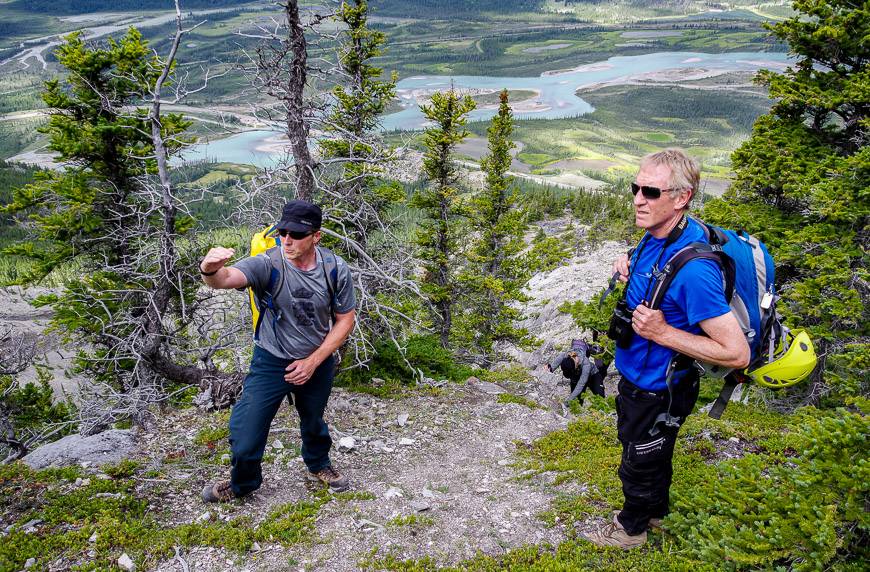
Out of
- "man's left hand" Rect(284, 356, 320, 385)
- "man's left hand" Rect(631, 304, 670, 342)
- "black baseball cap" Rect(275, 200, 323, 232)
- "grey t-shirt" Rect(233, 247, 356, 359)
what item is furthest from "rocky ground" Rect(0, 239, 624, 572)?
"black baseball cap" Rect(275, 200, 323, 232)

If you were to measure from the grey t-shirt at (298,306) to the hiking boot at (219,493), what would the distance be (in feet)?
5.96

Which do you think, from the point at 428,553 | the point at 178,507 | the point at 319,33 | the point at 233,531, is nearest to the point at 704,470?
the point at 428,553

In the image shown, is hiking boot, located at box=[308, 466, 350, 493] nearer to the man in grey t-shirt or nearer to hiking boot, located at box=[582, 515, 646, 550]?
the man in grey t-shirt

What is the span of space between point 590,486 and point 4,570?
555 centimetres

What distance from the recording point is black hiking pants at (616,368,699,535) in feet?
Result: 11.8

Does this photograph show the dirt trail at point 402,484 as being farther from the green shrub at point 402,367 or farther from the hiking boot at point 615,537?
the green shrub at point 402,367

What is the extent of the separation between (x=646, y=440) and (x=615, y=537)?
1.22 metres

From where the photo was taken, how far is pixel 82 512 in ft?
16.3

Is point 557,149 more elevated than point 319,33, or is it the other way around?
point 319,33

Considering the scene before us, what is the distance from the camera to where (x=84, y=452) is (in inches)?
254

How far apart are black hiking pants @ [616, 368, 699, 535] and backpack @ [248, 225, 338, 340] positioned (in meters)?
2.72

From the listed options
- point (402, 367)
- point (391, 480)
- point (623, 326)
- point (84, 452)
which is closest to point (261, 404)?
point (391, 480)

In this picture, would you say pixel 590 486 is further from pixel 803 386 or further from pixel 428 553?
pixel 803 386

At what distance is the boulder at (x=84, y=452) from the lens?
20.7 feet
